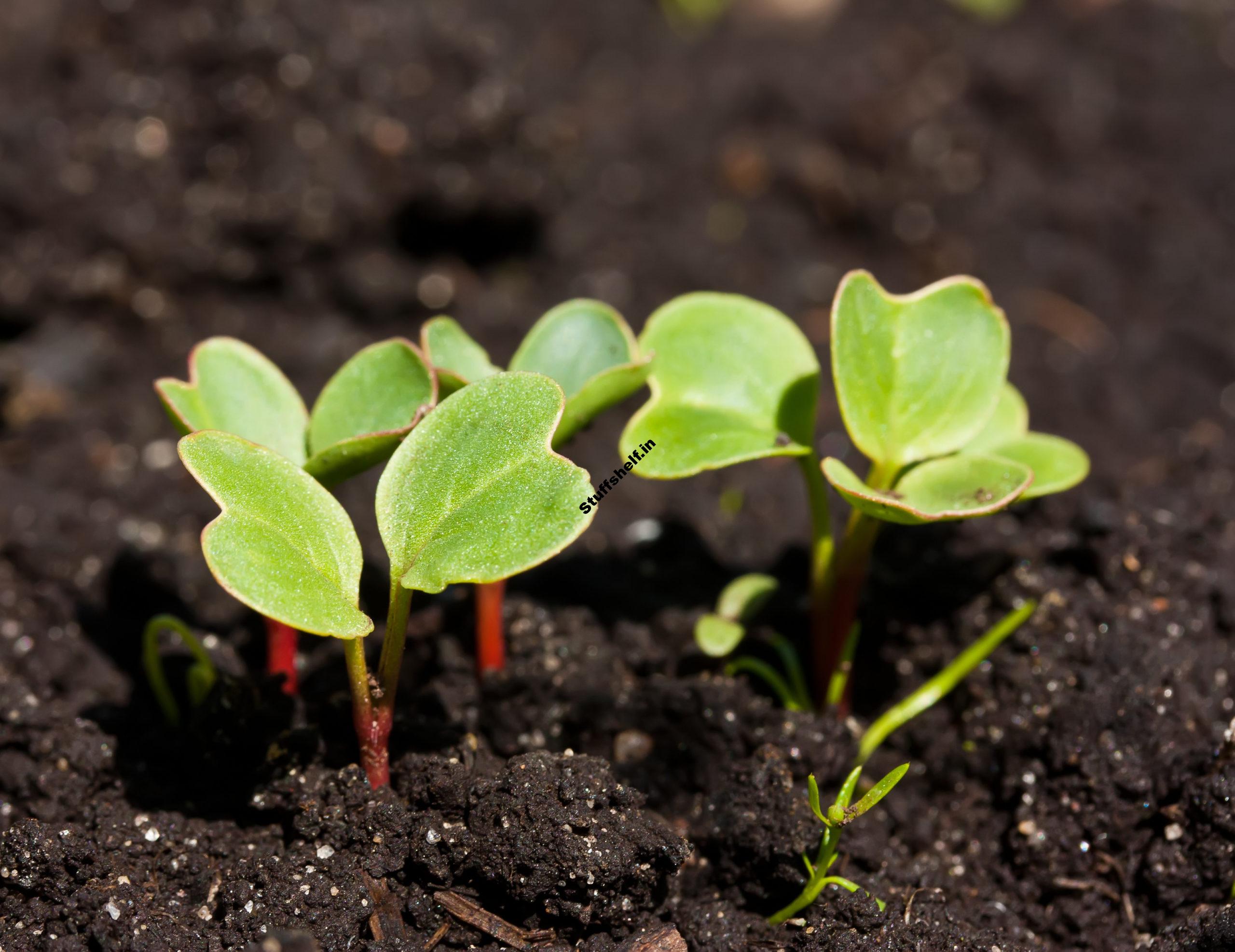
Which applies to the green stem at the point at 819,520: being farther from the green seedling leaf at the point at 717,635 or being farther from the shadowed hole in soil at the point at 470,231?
the shadowed hole in soil at the point at 470,231

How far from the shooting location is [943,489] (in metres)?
1.48

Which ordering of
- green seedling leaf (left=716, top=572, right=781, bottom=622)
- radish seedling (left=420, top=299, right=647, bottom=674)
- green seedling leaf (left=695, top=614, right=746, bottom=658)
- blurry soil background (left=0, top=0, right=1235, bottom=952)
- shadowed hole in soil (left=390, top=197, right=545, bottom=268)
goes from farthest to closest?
1. shadowed hole in soil (left=390, top=197, right=545, bottom=268)
2. green seedling leaf (left=716, top=572, right=781, bottom=622)
3. green seedling leaf (left=695, top=614, right=746, bottom=658)
4. radish seedling (left=420, top=299, right=647, bottom=674)
5. blurry soil background (left=0, top=0, right=1235, bottom=952)

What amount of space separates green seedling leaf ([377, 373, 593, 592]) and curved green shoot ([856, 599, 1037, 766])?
704 millimetres

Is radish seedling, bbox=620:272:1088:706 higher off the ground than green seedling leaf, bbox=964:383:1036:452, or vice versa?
radish seedling, bbox=620:272:1088:706

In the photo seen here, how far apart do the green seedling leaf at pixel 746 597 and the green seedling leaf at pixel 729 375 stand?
291 mm

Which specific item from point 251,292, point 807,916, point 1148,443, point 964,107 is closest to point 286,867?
point 807,916

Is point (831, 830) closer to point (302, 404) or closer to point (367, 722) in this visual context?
point (367, 722)

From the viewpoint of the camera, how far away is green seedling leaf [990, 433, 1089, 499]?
1.47m

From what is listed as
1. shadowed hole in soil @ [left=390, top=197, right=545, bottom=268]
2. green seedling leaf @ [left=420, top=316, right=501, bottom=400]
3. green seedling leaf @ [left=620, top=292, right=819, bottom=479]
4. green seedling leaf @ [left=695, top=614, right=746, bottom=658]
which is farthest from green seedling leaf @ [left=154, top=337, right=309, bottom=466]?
shadowed hole in soil @ [left=390, top=197, right=545, bottom=268]

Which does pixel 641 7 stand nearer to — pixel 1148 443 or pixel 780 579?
pixel 1148 443

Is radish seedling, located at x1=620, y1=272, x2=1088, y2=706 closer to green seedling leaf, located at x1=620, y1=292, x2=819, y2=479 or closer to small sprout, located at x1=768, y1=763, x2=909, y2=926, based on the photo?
green seedling leaf, located at x1=620, y1=292, x2=819, y2=479

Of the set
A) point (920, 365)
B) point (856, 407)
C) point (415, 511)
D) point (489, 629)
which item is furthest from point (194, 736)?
point (920, 365)

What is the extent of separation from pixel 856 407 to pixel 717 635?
0.40 meters

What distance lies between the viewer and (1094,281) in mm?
3084
